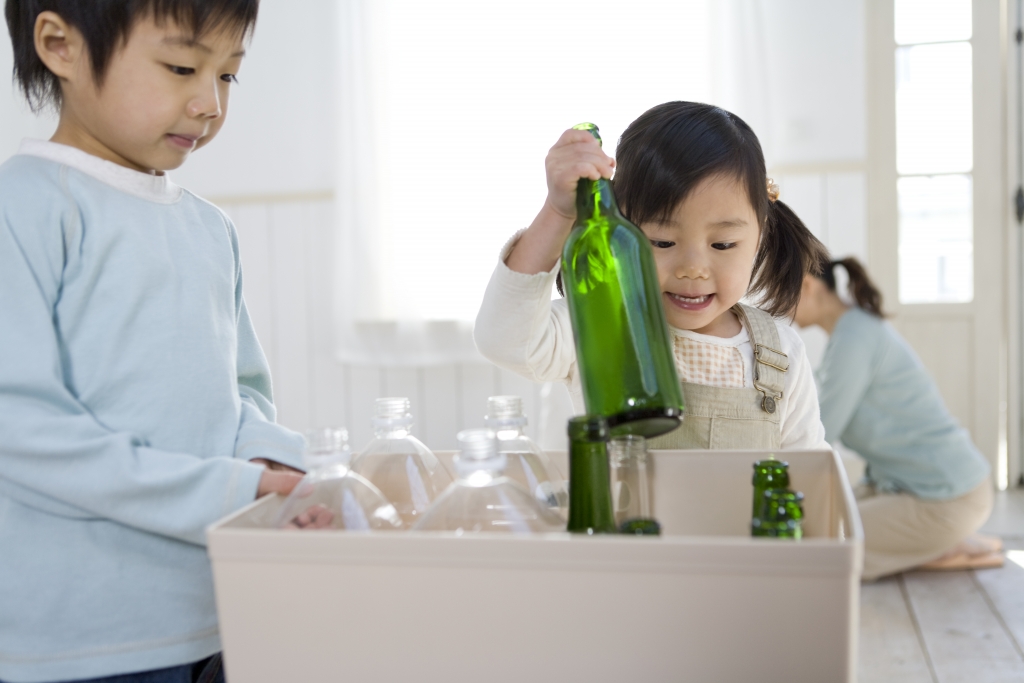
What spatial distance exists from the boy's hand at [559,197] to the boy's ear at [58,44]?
0.38 m

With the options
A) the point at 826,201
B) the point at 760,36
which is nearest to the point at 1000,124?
the point at 826,201

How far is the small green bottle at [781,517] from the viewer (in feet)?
1.75

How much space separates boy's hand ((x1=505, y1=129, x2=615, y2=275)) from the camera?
70 cm

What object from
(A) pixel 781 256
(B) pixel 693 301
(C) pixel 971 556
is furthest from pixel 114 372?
(C) pixel 971 556

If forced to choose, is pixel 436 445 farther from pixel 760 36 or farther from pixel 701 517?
pixel 701 517

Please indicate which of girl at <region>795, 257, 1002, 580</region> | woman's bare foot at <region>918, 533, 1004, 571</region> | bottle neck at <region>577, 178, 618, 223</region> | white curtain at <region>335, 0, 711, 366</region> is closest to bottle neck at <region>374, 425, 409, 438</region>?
bottle neck at <region>577, 178, 618, 223</region>

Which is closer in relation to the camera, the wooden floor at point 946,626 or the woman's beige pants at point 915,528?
the wooden floor at point 946,626

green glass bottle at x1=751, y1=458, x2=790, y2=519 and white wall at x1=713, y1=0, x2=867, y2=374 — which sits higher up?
white wall at x1=713, y1=0, x2=867, y2=374

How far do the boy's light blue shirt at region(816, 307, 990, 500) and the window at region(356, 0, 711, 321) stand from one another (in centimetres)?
99

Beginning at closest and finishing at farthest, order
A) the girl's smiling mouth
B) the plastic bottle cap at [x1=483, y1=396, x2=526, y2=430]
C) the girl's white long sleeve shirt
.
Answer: the plastic bottle cap at [x1=483, y1=396, x2=526, y2=430], the girl's white long sleeve shirt, the girl's smiling mouth

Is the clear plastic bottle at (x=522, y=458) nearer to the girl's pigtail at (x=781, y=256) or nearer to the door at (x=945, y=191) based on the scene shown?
the girl's pigtail at (x=781, y=256)

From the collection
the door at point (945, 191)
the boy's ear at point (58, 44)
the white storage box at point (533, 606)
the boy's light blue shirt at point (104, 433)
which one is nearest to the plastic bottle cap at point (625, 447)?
the white storage box at point (533, 606)

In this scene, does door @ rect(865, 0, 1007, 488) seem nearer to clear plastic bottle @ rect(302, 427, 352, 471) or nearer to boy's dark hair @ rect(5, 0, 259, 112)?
boy's dark hair @ rect(5, 0, 259, 112)

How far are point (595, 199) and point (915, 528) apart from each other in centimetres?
197
